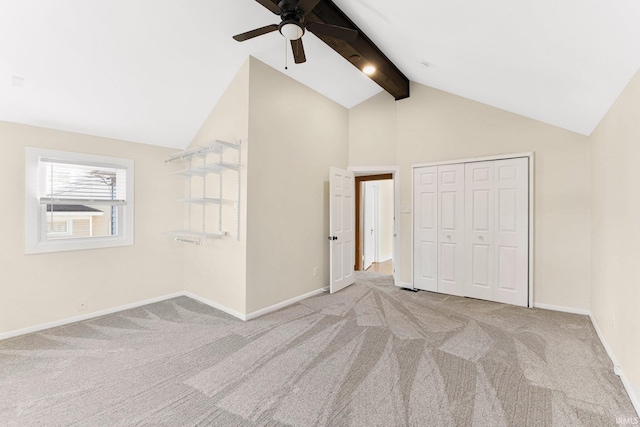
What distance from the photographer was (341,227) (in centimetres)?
470

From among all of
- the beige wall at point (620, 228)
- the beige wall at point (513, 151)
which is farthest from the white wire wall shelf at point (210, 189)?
the beige wall at point (620, 228)

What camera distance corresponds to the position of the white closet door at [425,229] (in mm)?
4516

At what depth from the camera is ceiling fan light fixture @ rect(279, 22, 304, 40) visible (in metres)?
2.17

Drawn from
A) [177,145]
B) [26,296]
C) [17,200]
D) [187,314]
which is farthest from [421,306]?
[17,200]

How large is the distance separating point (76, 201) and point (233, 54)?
2.58 meters

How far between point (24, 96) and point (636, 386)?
564 centimetres

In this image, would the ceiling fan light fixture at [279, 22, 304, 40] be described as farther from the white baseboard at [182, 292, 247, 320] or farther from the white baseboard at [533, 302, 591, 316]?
the white baseboard at [533, 302, 591, 316]

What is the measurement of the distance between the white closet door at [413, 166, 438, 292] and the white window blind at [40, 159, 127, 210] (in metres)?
4.31

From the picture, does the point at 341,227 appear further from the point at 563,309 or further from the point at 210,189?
the point at 563,309

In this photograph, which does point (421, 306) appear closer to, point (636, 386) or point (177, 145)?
point (636, 386)

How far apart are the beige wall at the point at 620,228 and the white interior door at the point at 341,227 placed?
121 inches

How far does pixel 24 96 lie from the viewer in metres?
2.81

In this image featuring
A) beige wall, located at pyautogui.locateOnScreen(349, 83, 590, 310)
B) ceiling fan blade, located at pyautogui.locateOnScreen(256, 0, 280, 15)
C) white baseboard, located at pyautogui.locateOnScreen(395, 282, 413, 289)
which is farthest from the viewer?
white baseboard, located at pyautogui.locateOnScreen(395, 282, 413, 289)

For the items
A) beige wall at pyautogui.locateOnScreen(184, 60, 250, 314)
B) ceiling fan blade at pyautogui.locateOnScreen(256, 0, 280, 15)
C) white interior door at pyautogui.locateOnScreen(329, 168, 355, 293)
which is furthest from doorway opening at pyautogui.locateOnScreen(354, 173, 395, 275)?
ceiling fan blade at pyautogui.locateOnScreen(256, 0, 280, 15)
